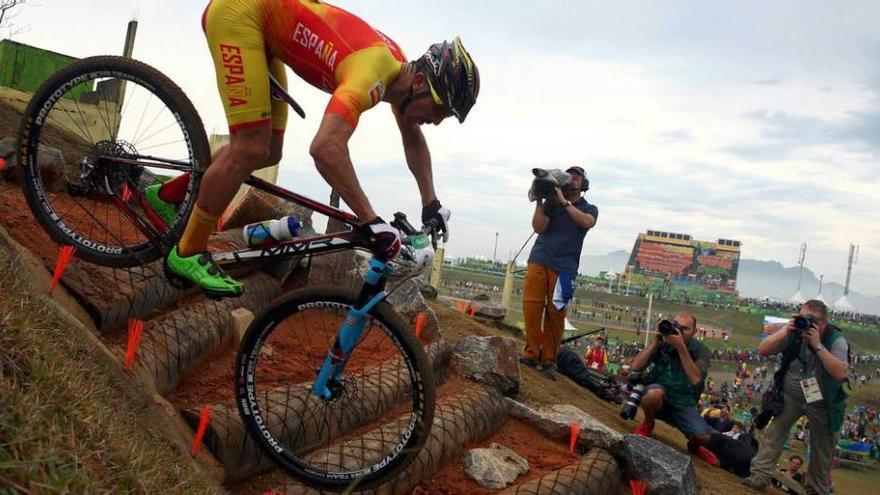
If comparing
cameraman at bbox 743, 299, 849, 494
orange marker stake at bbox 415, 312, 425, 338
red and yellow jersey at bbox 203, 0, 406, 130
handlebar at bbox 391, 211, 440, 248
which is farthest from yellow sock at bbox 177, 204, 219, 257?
cameraman at bbox 743, 299, 849, 494

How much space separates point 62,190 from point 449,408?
3.99 meters

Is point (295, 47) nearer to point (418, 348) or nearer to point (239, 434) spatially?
point (418, 348)

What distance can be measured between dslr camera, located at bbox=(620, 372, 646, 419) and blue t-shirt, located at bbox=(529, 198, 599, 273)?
1.54m

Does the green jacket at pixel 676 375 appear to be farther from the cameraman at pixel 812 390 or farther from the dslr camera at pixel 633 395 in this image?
the cameraman at pixel 812 390

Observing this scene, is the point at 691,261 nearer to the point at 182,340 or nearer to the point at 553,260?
the point at 553,260

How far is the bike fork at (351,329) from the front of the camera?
3.74 metres

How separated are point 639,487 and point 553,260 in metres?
3.47

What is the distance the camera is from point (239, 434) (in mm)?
3805

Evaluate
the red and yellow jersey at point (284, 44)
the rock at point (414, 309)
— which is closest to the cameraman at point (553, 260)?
the rock at point (414, 309)

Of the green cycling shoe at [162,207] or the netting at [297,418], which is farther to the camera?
the green cycling shoe at [162,207]

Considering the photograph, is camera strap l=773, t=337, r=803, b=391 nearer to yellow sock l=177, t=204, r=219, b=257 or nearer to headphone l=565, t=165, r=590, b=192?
headphone l=565, t=165, r=590, b=192

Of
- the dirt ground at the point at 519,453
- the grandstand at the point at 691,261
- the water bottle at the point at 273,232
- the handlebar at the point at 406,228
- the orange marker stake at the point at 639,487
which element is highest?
the grandstand at the point at 691,261

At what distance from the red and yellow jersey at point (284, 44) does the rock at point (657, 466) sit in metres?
3.84

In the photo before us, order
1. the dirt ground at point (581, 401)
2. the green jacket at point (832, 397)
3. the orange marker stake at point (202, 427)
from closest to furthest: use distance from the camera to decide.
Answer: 1. the orange marker stake at point (202, 427)
2. the dirt ground at point (581, 401)
3. the green jacket at point (832, 397)
